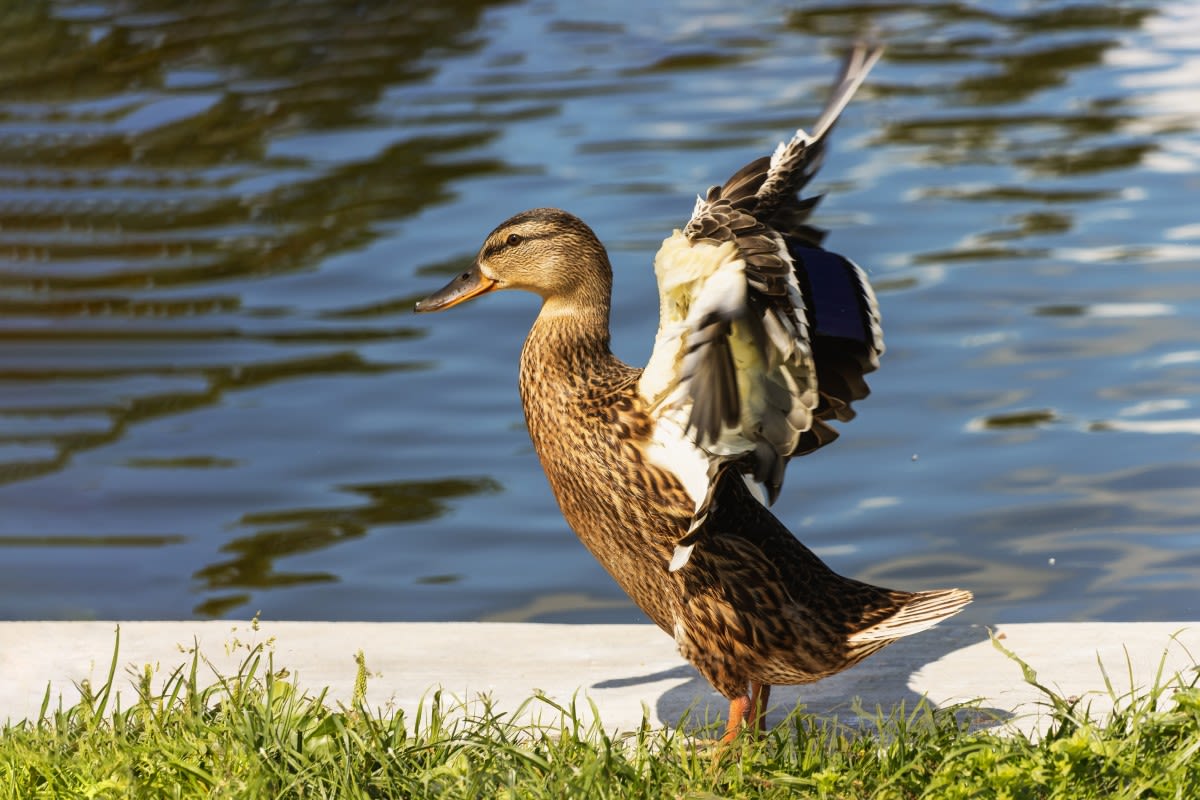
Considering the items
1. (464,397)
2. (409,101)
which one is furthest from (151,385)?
(409,101)

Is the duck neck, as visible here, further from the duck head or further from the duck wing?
the duck wing

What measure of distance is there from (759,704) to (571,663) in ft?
2.66

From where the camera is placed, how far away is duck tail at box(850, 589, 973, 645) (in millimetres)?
4242

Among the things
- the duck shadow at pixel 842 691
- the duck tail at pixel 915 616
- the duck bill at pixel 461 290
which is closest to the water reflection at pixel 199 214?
the duck bill at pixel 461 290

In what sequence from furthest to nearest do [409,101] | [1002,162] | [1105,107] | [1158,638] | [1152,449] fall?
[409,101], [1105,107], [1002,162], [1152,449], [1158,638]

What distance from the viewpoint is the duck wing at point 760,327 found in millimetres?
3574

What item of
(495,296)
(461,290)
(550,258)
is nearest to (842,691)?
(550,258)

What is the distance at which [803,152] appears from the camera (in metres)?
4.30

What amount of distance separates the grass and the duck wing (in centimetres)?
58

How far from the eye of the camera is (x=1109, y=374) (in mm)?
8375

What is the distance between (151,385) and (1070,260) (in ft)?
16.5

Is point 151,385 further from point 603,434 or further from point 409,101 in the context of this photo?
point 409,101

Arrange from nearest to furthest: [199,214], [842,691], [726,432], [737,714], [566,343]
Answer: [726,432] < [737,714] < [566,343] < [842,691] < [199,214]

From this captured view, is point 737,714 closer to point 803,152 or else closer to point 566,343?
point 566,343
